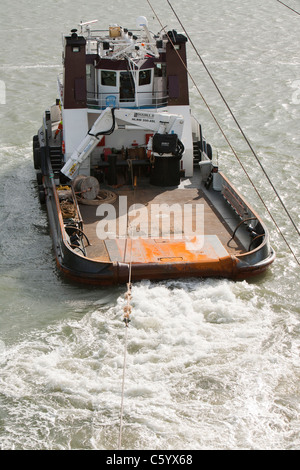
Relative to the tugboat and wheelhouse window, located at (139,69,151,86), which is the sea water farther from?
wheelhouse window, located at (139,69,151,86)

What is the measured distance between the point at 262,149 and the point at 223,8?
21.8 metres

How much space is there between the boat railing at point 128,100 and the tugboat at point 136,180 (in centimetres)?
3

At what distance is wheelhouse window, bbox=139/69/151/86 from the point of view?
2005 centimetres

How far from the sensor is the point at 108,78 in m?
19.9

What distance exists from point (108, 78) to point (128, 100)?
0.80m

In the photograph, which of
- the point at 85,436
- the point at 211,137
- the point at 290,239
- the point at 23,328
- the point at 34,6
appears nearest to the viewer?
the point at 85,436

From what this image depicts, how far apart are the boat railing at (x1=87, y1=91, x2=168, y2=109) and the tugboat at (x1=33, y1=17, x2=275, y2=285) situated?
0.09 feet

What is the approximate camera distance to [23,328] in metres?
14.6

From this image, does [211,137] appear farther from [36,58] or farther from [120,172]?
[36,58]

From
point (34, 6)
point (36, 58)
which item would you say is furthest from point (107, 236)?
point (34, 6)
